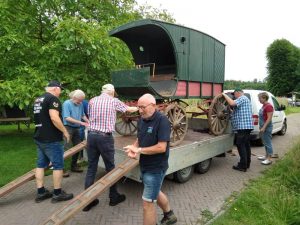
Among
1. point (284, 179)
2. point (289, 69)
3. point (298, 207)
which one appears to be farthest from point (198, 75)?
point (289, 69)

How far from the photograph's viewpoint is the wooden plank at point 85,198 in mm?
3734

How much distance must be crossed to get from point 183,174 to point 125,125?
6.64 ft

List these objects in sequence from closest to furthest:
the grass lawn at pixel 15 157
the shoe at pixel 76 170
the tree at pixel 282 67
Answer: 1. the grass lawn at pixel 15 157
2. the shoe at pixel 76 170
3. the tree at pixel 282 67

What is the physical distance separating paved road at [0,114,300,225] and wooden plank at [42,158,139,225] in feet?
1.87

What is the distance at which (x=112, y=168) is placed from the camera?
5.02 metres

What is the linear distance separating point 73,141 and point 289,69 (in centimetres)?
6213

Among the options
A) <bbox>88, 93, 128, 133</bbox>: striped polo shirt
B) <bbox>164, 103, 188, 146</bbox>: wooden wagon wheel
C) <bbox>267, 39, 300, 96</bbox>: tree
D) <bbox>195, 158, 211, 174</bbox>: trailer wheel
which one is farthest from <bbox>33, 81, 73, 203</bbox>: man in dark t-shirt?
<bbox>267, 39, 300, 96</bbox>: tree

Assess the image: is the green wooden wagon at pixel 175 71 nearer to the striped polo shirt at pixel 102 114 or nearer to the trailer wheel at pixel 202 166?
the trailer wheel at pixel 202 166

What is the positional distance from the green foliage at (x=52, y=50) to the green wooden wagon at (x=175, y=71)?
2.41 ft

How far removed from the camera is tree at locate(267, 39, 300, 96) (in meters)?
59.9

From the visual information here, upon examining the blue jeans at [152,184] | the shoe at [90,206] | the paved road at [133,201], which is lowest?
the paved road at [133,201]

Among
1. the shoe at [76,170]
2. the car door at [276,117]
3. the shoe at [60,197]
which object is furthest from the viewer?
the car door at [276,117]

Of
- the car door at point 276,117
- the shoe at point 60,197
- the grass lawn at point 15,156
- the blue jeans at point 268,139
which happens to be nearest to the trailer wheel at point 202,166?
the blue jeans at point 268,139

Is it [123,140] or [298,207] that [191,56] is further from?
[298,207]
